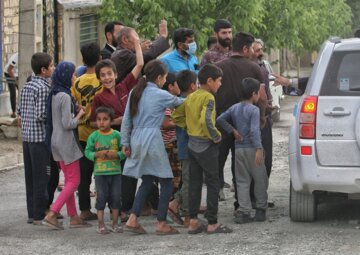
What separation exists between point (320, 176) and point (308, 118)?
51cm

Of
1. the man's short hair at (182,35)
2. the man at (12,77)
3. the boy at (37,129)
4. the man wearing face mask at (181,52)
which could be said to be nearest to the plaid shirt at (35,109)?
the boy at (37,129)

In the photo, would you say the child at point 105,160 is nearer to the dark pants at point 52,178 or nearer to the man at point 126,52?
the man at point 126,52

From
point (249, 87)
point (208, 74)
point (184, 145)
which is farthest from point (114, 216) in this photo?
point (249, 87)

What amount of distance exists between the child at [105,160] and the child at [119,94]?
28cm

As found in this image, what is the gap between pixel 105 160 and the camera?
417 inches

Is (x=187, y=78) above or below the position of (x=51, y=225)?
above

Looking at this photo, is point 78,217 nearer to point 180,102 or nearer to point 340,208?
point 180,102

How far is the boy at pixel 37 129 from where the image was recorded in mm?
11047

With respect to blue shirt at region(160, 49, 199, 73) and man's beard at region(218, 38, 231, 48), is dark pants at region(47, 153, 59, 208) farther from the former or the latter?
man's beard at region(218, 38, 231, 48)

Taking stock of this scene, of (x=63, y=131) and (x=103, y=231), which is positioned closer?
(x=103, y=231)

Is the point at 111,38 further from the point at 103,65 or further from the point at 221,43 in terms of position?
the point at 103,65

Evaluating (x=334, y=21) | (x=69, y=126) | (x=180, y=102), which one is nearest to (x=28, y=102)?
(x=69, y=126)

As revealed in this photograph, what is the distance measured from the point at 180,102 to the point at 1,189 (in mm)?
4850

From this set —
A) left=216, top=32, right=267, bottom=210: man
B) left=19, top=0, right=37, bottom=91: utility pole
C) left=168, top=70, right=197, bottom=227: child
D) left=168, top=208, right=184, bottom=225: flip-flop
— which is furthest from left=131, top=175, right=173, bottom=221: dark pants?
left=19, top=0, right=37, bottom=91: utility pole
